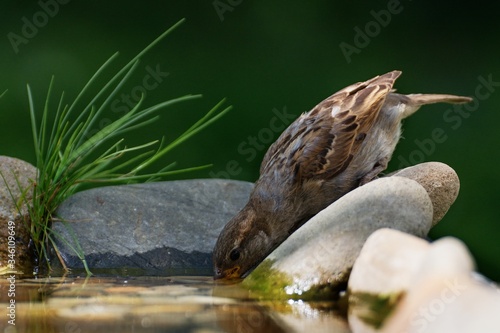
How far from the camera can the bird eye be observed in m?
4.19

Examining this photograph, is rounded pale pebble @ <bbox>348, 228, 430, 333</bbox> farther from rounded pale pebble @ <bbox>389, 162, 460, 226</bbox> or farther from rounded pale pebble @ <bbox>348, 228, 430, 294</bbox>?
rounded pale pebble @ <bbox>389, 162, 460, 226</bbox>

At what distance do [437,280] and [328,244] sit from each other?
1.00 meters

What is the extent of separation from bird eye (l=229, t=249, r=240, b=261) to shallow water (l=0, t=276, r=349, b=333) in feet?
1.11

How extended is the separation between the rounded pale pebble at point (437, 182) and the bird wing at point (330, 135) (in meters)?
0.38

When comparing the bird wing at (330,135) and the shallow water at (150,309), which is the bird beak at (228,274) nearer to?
the shallow water at (150,309)

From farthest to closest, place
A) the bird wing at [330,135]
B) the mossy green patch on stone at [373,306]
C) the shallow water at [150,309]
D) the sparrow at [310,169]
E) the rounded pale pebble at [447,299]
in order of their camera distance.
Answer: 1. the bird wing at [330,135]
2. the sparrow at [310,169]
3. the mossy green patch on stone at [373,306]
4. the shallow water at [150,309]
5. the rounded pale pebble at [447,299]

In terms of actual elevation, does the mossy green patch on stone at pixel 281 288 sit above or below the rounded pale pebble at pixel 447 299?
below

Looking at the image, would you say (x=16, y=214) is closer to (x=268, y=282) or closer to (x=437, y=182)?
(x=268, y=282)

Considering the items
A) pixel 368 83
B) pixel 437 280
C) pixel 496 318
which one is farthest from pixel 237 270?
pixel 496 318

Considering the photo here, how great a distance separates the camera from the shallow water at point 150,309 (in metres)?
2.69

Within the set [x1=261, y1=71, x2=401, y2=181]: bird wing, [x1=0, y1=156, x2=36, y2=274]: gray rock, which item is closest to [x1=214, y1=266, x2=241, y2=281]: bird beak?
[x1=261, y1=71, x2=401, y2=181]: bird wing

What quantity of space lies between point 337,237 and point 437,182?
1083 millimetres

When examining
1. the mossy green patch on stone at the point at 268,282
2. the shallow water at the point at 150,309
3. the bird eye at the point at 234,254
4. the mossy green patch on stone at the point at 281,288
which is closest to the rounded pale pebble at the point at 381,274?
the shallow water at the point at 150,309

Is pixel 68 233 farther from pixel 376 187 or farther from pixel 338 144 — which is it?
pixel 376 187
